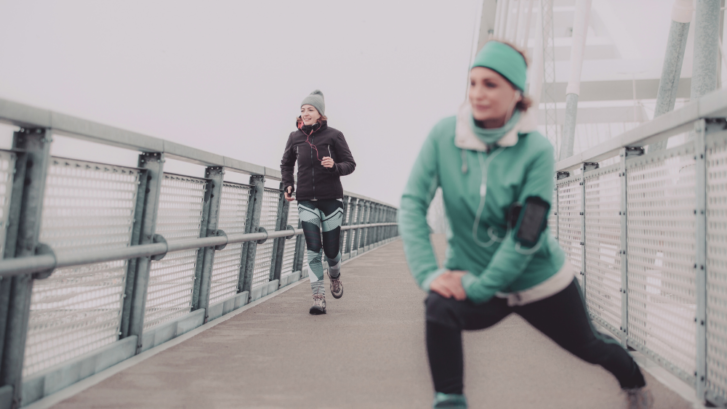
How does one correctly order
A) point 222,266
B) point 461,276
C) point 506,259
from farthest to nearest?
point 222,266 → point 461,276 → point 506,259

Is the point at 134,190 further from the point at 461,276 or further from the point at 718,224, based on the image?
the point at 718,224

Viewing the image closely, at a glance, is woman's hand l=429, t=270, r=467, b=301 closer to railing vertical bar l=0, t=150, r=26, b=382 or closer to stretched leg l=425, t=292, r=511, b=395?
stretched leg l=425, t=292, r=511, b=395

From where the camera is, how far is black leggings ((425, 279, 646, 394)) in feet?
7.13

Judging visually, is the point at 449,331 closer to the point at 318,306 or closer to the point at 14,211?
the point at 14,211

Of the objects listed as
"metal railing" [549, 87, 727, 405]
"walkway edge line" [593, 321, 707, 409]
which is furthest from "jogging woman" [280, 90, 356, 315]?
"walkway edge line" [593, 321, 707, 409]

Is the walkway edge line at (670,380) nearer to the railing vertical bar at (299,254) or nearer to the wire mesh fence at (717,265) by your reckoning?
the wire mesh fence at (717,265)

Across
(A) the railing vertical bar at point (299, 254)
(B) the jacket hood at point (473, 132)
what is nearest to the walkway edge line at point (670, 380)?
(B) the jacket hood at point (473, 132)

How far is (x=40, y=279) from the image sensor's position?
2.90m

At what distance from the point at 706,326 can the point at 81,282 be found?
9.60 ft

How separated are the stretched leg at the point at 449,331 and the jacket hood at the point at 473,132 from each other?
1.67ft

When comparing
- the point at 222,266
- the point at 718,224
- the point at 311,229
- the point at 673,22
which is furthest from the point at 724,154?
the point at 673,22

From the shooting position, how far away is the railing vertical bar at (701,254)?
109 inches

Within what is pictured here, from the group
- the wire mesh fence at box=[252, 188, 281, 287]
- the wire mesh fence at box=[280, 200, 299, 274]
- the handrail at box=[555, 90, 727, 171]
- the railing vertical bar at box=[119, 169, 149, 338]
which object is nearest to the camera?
the handrail at box=[555, 90, 727, 171]

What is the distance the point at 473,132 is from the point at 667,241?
1.61 metres
